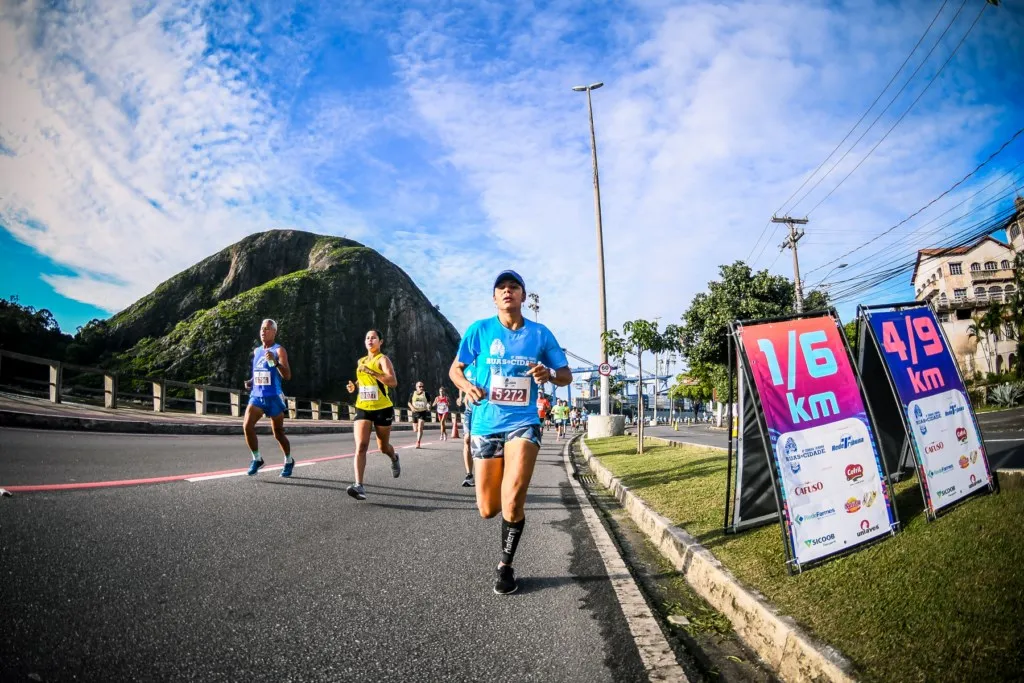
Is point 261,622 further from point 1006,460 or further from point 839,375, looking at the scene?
point 1006,460

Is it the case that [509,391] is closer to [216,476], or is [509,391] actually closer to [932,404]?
[932,404]

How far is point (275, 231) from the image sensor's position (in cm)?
9031

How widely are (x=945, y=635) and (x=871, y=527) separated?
133cm

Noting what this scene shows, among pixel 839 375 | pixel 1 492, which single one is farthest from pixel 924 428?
pixel 1 492

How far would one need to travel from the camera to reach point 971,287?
50375 mm

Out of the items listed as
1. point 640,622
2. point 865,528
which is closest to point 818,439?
point 865,528

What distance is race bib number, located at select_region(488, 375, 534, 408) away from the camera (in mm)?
3654

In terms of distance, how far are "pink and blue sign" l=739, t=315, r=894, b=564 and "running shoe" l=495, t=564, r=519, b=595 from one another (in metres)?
1.79

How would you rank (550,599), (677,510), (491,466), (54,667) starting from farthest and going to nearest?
(677,510) < (491,466) < (550,599) < (54,667)

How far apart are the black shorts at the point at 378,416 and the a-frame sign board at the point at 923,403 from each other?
5220mm

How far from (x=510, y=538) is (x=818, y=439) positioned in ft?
7.33

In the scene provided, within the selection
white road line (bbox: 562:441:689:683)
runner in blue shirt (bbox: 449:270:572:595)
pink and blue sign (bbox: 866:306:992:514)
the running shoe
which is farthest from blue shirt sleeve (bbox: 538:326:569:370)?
pink and blue sign (bbox: 866:306:992:514)

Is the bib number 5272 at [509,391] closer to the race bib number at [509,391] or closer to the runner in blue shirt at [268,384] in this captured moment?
the race bib number at [509,391]

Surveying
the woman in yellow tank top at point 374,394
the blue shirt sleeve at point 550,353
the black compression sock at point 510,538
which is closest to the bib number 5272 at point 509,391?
the blue shirt sleeve at point 550,353
